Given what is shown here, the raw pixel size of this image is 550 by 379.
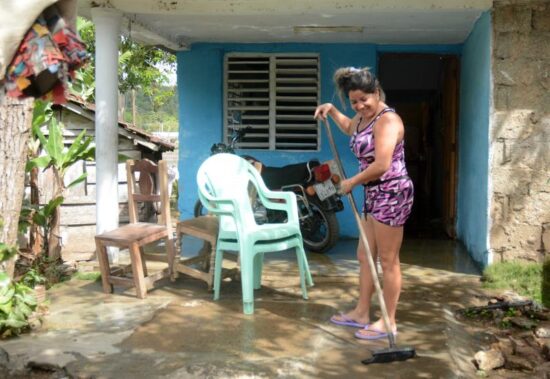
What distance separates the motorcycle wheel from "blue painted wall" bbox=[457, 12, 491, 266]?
1.53 meters

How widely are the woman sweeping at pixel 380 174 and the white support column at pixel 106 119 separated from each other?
3061mm

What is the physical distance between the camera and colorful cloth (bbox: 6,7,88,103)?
250 cm

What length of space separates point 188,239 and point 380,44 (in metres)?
3.58

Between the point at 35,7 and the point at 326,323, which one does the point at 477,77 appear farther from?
the point at 35,7

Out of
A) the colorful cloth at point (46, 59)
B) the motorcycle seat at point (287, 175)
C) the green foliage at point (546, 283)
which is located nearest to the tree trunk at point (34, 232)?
the motorcycle seat at point (287, 175)

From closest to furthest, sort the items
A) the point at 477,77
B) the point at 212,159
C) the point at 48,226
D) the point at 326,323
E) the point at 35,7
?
1. the point at 35,7
2. the point at 326,323
3. the point at 212,159
4. the point at 48,226
5. the point at 477,77

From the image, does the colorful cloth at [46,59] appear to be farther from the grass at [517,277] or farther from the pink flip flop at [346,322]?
the grass at [517,277]

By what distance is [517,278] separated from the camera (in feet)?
18.7

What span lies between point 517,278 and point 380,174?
2.45 meters

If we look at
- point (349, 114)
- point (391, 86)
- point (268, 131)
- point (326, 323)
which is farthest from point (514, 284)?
point (391, 86)

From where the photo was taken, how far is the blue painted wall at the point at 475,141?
6.08 metres

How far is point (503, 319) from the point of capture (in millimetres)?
4695

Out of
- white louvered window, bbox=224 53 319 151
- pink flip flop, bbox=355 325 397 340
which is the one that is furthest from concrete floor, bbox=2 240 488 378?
white louvered window, bbox=224 53 319 151

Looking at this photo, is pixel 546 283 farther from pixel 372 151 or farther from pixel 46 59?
pixel 46 59
